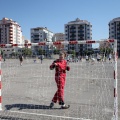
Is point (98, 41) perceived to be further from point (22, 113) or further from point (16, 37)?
point (16, 37)

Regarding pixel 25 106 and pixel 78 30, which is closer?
pixel 25 106

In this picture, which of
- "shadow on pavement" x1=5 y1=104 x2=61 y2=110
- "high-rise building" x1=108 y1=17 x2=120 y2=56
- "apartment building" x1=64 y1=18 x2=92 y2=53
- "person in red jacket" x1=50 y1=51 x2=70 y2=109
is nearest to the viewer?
"person in red jacket" x1=50 y1=51 x2=70 y2=109

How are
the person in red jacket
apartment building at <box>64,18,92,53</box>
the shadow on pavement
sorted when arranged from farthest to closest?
apartment building at <box>64,18,92,53</box>, the shadow on pavement, the person in red jacket

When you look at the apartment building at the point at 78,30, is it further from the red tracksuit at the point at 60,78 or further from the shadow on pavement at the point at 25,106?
the red tracksuit at the point at 60,78

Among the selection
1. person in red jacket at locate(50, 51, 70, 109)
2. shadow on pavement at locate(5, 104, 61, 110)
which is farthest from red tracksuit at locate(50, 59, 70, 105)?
shadow on pavement at locate(5, 104, 61, 110)

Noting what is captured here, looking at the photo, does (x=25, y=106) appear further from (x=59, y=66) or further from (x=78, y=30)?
(x=78, y=30)

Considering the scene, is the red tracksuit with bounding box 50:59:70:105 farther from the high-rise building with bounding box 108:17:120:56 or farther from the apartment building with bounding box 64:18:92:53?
the apartment building with bounding box 64:18:92:53

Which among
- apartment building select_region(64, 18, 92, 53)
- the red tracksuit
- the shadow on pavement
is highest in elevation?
apartment building select_region(64, 18, 92, 53)

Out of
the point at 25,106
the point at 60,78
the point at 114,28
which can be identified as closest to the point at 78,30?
the point at 114,28

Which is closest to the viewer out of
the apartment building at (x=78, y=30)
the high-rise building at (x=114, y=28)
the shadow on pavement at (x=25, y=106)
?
the shadow on pavement at (x=25, y=106)

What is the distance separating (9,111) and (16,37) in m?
135

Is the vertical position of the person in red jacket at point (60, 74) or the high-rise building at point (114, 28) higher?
the high-rise building at point (114, 28)

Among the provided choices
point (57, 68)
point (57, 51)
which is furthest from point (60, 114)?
point (57, 51)

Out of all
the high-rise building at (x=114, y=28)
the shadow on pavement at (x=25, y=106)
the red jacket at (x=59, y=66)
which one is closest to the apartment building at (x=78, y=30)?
the high-rise building at (x=114, y=28)
